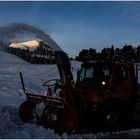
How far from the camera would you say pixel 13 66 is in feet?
145

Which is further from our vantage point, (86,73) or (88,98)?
(86,73)

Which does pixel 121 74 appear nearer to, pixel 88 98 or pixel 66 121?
pixel 88 98

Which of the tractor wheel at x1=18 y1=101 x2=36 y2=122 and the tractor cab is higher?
the tractor cab

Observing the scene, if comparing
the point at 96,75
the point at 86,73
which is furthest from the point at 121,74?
the point at 86,73

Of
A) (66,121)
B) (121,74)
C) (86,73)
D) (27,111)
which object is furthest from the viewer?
(86,73)

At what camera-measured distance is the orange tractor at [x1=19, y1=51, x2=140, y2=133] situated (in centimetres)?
1184

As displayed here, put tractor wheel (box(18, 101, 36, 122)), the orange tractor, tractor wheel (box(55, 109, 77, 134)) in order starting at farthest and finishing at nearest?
tractor wheel (box(18, 101, 36, 122))
the orange tractor
tractor wheel (box(55, 109, 77, 134))

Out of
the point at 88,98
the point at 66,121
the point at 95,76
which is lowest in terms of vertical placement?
the point at 66,121

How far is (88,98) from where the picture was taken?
1246 cm

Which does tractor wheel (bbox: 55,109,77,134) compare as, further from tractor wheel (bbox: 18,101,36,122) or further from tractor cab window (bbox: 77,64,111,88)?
tractor wheel (bbox: 18,101,36,122)

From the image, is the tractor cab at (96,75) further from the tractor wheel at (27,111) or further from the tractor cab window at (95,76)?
the tractor wheel at (27,111)

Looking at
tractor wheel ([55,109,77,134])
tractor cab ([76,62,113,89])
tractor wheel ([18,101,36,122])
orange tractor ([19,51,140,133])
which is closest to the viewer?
tractor wheel ([55,109,77,134])

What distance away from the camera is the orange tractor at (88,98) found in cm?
1184

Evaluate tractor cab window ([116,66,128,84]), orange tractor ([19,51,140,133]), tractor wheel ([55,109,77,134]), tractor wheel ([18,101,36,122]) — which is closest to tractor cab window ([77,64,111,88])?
orange tractor ([19,51,140,133])
